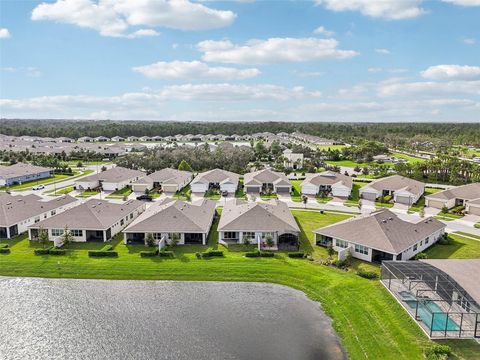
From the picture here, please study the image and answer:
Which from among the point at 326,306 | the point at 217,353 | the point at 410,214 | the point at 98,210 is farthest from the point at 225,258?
the point at 410,214

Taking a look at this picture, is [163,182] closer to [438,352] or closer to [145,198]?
[145,198]

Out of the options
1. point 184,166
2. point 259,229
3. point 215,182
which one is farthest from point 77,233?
point 184,166

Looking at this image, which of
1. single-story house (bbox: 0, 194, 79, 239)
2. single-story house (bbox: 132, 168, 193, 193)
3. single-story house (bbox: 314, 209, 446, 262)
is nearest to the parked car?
single-story house (bbox: 132, 168, 193, 193)

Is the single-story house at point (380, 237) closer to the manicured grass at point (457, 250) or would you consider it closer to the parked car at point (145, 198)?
the manicured grass at point (457, 250)

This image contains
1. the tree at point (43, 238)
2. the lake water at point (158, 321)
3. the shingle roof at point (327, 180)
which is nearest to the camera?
the lake water at point (158, 321)

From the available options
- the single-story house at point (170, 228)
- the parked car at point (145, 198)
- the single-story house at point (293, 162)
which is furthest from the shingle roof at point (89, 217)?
the single-story house at point (293, 162)

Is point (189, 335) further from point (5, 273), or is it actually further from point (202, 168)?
point (202, 168)

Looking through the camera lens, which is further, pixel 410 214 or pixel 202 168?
pixel 202 168
